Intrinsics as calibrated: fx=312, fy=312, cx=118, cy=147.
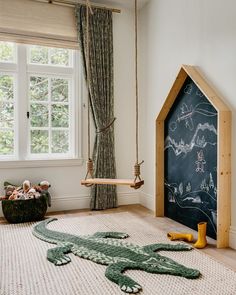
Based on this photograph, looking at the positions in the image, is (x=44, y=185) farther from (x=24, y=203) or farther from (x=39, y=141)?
(x=39, y=141)

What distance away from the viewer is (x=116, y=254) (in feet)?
7.86

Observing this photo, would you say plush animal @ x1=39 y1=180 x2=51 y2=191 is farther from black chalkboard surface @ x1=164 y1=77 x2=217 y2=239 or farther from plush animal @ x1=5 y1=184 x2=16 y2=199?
black chalkboard surface @ x1=164 y1=77 x2=217 y2=239

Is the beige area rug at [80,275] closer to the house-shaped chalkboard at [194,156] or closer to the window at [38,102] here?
the house-shaped chalkboard at [194,156]

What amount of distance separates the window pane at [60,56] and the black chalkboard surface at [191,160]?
151 centimetres

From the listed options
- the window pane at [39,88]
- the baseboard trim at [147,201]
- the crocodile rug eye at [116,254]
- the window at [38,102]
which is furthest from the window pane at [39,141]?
the baseboard trim at [147,201]

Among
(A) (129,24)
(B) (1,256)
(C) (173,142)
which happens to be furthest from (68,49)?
(B) (1,256)

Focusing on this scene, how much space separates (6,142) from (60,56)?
1259mm

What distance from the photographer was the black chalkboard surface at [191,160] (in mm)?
2863

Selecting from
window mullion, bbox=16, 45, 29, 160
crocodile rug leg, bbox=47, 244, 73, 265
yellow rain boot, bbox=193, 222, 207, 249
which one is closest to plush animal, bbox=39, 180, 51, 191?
window mullion, bbox=16, 45, 29, 160

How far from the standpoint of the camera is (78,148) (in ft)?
13.0

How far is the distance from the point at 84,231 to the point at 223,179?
1.39 metres

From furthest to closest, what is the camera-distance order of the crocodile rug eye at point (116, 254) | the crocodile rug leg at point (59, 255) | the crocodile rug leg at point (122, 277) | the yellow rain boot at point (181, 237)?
the yellow rain boot at point (181, 237), the crocodile rug leg at point (59, 255), the crocodile rug eye at point (116, 254), the crocodile rug leg at point (122, 277)

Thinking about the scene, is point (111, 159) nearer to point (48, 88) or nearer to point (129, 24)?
point (48, 88)

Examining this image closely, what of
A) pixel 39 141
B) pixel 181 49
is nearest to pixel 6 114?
pixel 39 141
